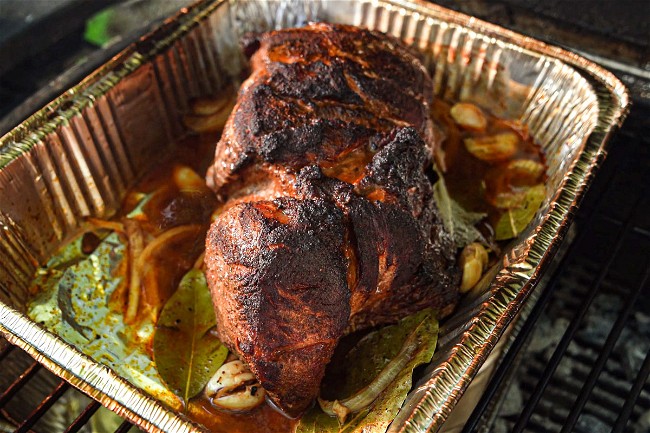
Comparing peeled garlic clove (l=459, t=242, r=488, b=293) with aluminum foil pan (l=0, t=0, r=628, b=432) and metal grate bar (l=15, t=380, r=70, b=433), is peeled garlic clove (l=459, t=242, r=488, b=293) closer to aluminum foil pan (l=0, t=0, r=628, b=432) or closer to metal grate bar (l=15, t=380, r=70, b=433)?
aluminum foil pan (l=0, t=0, r=628, b=432)

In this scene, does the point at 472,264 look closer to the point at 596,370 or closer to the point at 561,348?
the point at 561,348

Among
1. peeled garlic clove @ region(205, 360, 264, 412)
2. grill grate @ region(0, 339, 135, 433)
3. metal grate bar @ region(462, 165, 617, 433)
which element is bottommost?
grill grate @ region(0, 339, 135, 433)

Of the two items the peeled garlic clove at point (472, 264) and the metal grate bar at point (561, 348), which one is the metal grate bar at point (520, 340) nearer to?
the metal grate bar at point (561, 348)

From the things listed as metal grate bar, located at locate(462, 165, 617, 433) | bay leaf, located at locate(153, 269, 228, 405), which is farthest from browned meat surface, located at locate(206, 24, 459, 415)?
metal grate bar, located at locate(462, 165, 617, 433)

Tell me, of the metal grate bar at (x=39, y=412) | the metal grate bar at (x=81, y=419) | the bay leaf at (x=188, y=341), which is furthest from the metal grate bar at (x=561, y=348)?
the metal grate bar at (x=39, y=412)

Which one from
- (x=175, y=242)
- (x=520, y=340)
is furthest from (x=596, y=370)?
(x=175, y=242)

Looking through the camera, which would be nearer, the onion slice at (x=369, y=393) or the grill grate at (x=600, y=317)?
the onion slice at (x=369, y=393)
